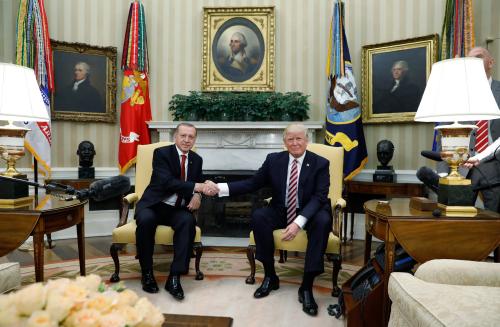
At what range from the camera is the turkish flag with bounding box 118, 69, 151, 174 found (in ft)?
17.9

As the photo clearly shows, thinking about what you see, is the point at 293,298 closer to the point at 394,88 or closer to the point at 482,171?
the point at 482,171

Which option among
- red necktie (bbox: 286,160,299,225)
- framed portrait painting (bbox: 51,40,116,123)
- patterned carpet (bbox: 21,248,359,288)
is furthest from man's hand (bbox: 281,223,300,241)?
framed portrait painting (bbox: 51,40,116,123)

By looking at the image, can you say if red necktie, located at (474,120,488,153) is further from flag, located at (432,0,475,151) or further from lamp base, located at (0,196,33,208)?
lamp base, located at (0,196,33,208)

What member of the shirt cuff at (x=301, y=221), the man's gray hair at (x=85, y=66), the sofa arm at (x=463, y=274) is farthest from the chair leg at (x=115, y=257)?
the man's gray hair at (x=85, y=66)

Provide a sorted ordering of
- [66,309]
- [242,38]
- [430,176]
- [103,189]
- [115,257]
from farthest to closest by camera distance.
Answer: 1. [242,38]
2. [115,257]
3. [430,176]
4. [103,189]
5. [66,309]

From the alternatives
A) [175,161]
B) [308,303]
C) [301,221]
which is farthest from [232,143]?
[308,303]

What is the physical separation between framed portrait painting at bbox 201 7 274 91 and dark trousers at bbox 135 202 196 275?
2.91m

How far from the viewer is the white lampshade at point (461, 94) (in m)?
2.27

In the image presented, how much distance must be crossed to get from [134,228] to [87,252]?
155 cm

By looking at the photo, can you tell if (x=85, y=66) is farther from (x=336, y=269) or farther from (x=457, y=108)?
(x=457, y=108)

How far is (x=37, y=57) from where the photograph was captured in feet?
Result: 15.6

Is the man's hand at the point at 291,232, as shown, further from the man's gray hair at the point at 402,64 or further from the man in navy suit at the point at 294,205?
the man's gray hair at the point at 402,64

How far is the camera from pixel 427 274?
5.68ft

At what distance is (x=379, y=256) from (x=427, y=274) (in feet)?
3.18
